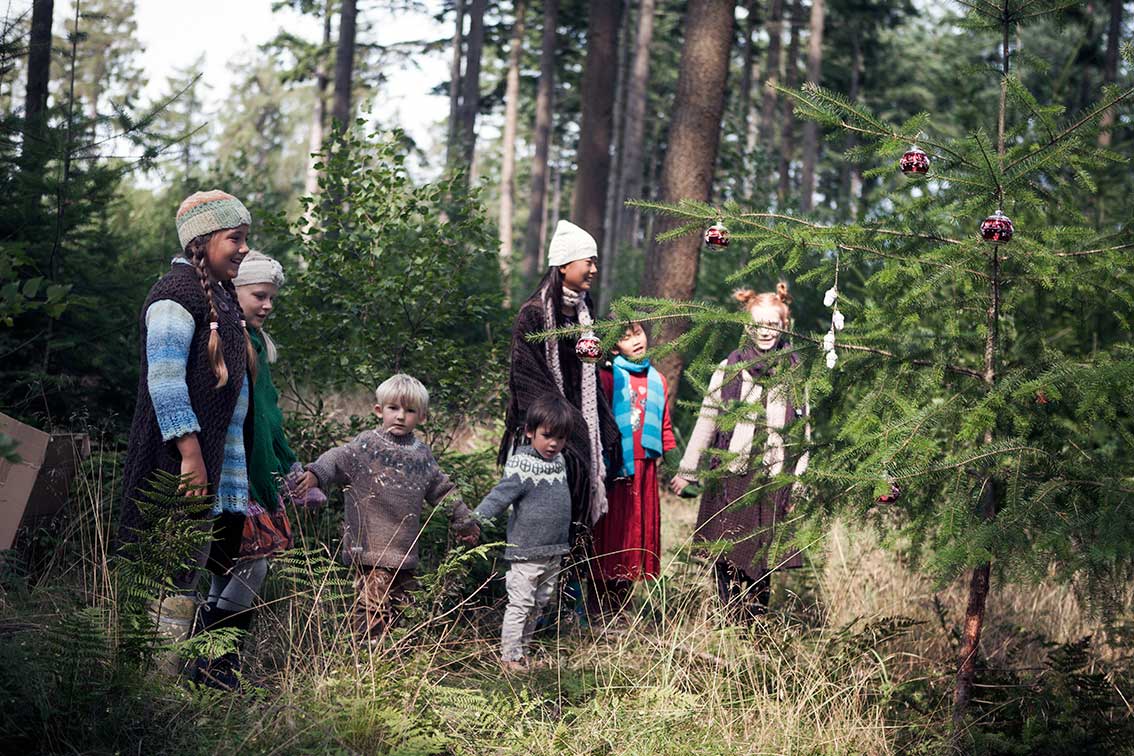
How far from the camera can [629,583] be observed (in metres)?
6.16

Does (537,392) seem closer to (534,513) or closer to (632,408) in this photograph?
(534,513)

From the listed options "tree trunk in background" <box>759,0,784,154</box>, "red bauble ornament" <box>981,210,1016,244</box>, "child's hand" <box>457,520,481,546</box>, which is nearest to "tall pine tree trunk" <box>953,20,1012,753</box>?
"red bauble ornament" <box>981,210,1016,244</box>

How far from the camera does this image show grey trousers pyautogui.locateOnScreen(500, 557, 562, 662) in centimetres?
520

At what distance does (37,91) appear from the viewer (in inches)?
295

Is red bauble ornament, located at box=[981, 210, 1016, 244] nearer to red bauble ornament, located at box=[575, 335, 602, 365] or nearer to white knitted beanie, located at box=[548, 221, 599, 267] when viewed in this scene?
red bauble ornament, located at box=[575, 335, 602, 365]

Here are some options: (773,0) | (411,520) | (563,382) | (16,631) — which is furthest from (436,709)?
(773,0)

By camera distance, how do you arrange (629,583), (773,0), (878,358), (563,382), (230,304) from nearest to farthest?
(230,304)
(878,358)
(563,382)
(629,583)
(773,0)

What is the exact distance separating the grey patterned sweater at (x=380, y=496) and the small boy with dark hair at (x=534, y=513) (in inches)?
12.9

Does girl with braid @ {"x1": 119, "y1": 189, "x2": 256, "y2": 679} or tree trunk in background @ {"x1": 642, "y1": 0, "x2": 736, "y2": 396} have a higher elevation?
tree trunk in background @ {"x1": 642, "y1": 0, "x2": 736, "y2": 396}

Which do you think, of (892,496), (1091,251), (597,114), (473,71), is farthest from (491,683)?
(473,71)

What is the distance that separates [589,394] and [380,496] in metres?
1.21

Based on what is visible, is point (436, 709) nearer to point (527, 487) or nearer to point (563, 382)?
point (527, 487)

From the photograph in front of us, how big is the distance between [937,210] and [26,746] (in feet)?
12.6

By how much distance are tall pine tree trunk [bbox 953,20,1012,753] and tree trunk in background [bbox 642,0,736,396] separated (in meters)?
4.16
